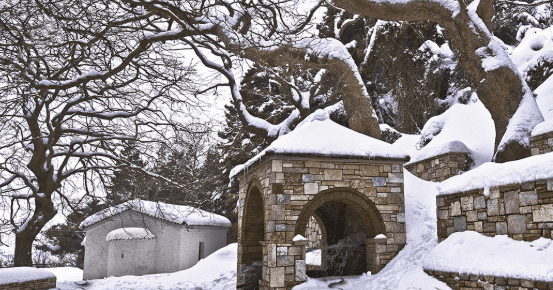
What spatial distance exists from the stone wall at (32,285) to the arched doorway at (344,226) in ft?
20.5

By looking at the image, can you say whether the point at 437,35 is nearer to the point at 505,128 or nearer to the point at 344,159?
the point at 505,128

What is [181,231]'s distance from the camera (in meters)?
19.9

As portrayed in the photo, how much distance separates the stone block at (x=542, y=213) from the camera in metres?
5.33

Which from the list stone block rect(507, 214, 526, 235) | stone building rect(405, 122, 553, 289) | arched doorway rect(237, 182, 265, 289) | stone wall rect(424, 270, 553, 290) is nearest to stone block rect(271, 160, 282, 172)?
arched doorway rect(237, 182, 265, 289)

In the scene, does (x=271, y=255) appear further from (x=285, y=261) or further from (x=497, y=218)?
(x=497, y=218)

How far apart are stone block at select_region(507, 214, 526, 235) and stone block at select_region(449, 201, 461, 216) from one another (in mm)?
1036

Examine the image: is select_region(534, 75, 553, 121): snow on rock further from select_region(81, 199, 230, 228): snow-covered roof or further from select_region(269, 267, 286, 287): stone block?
select_region(81, 199, 230, 228): snow-covered roof

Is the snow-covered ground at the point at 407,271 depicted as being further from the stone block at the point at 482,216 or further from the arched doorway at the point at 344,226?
the stone block at the point at 482,216

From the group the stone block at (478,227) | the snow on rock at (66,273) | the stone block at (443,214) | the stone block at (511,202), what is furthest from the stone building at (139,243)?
the stone block at (511,202)

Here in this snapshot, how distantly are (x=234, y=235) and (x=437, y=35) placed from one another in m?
15.4

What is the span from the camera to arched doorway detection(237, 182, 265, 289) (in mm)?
10547

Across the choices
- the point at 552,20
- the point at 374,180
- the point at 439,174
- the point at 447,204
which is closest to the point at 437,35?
the point at 552,20

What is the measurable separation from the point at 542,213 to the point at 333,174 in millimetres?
3903

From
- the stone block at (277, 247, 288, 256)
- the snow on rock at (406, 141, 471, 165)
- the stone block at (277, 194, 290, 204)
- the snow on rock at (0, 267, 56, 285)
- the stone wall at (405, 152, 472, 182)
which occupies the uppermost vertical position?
the snow on rock at (406, 141, 471, 165)
